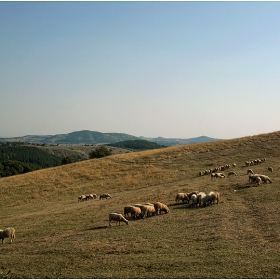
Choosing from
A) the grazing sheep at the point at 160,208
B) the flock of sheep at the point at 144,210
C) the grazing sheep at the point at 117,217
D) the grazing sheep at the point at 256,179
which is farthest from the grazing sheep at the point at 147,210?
Answer: the grazing sheep at the point at 256,179

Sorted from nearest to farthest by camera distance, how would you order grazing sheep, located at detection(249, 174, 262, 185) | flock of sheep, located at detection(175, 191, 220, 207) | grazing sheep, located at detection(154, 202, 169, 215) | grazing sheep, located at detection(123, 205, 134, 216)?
grazing sheep, located at detection(123, 205, 134, 216), grazing sheep, located at detection(154, 202, 169, 215), flock of sheep, located at detection(175, 191, 220, 207), grazing sheep, located at detection(249, 174, 262, 185)

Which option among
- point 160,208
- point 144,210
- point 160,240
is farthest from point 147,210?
point 160,240

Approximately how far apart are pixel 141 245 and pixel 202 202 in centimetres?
1197

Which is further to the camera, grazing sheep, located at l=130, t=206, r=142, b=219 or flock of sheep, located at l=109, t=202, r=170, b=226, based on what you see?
flock of sheep, located at l=109, t=202, r=170, b=226

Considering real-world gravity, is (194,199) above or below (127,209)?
above

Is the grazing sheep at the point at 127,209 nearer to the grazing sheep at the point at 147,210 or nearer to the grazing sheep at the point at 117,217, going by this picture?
the grazing sheep at the point at 147,210

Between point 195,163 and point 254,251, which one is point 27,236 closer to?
point 254,251

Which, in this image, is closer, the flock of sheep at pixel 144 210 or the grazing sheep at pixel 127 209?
the flock of sheep at pixel 144 210

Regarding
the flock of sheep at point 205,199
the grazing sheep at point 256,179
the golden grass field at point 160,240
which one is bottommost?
the golden grass field at point 160,240

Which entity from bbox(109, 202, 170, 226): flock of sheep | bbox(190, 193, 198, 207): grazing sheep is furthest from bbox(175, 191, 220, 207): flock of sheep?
bbox(109, 202, 170, 226): flock of sheep

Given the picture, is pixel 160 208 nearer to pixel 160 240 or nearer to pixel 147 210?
pixel 147 210

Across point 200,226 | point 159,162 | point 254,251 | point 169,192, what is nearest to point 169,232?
point 200,226

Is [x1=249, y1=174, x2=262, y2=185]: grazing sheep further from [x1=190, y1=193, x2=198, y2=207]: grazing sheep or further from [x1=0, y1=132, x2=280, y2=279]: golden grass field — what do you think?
[x1=190, y1=193, x2=198, y2=207]: grazing sheep

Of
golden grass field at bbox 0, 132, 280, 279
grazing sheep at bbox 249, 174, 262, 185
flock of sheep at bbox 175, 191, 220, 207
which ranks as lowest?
golden grass field at bbox 0, 132, 280, 279
